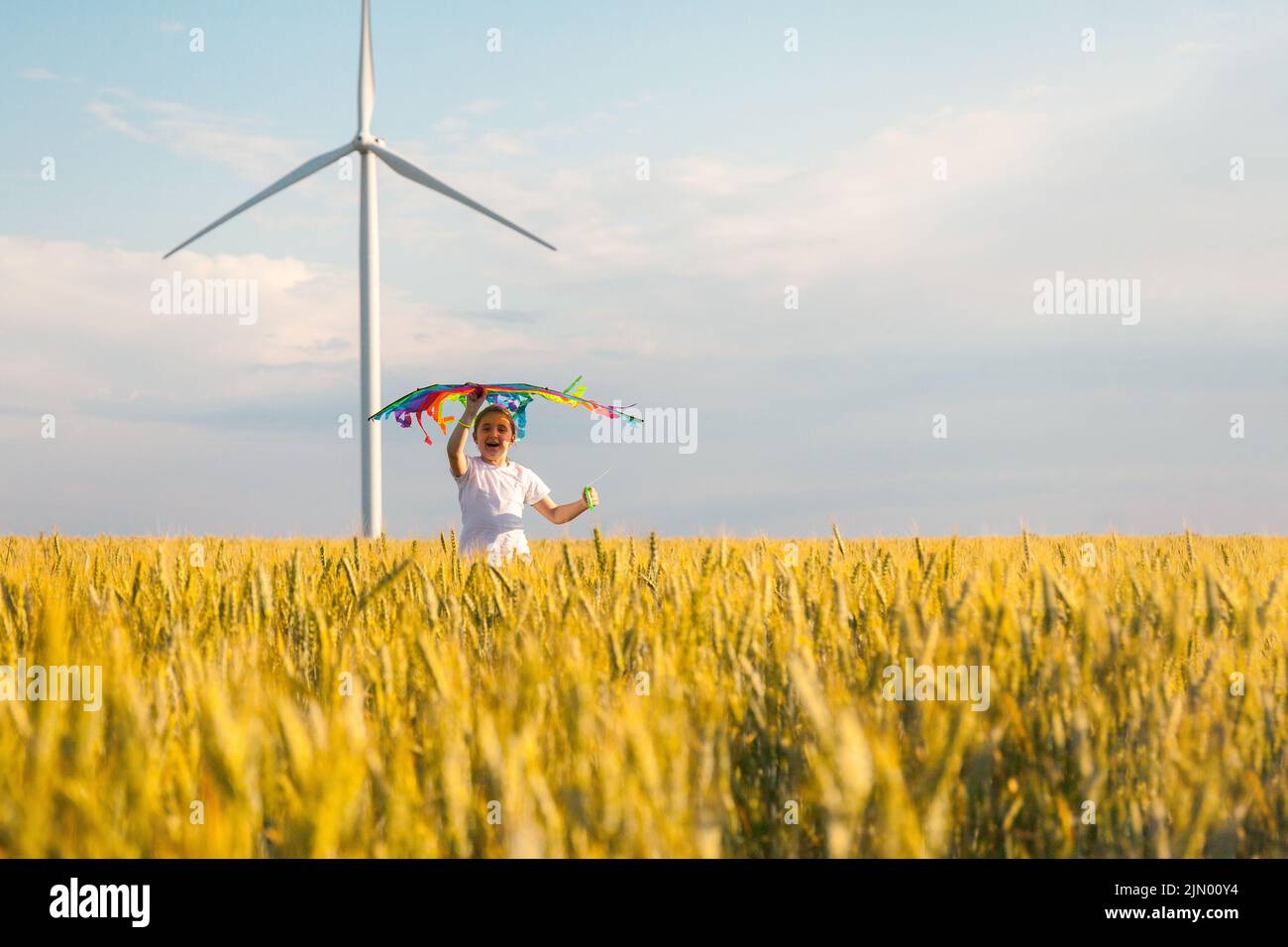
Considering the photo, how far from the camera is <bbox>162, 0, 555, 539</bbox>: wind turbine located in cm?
2006

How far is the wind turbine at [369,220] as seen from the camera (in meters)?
20.1

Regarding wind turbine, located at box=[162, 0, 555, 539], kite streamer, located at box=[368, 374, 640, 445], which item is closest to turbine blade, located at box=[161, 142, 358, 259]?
wind turbine, located at box=[162, 0, 555, 539]

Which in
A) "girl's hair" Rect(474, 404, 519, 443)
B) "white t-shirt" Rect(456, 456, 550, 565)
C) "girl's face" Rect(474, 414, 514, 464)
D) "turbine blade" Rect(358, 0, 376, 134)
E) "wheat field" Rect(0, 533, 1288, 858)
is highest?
"turbine blade" Rect(358, 0, 376, 134)

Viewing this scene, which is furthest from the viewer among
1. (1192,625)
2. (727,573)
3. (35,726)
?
(727,573)

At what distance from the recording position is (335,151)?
2027cm

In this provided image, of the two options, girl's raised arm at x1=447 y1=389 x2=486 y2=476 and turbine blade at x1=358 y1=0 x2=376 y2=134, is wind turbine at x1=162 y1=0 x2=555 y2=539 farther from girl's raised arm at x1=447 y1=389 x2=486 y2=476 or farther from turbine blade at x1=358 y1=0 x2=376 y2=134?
girl's raised arm at x1=447 y1=389 x2=486 y2=476

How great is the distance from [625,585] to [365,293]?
18325 mm

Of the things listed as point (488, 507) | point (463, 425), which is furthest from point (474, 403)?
point (488, 507)

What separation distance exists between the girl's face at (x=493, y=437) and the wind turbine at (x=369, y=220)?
39.7 feet

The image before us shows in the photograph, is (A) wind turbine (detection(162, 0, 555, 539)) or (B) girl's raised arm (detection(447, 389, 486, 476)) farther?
(A) wind turbine (detection(162, 0, 555, 539))

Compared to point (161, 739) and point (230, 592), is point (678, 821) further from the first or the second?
point (230, 592)

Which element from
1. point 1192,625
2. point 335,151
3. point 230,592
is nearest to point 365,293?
point 335,151

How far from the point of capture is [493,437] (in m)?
9.07
